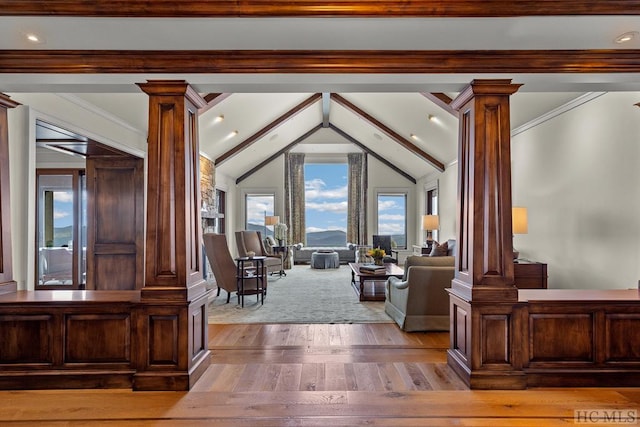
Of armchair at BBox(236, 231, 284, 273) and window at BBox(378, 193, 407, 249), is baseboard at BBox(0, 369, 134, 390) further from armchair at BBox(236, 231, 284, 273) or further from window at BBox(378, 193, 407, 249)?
window at BBox(378, 193, 407, 249)

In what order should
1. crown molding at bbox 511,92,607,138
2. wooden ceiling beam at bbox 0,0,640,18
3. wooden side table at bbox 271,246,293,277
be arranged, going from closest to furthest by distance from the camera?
wooden ceiling beam at bbox 0,0,640,18
crown molding at bbox 511,92,607,138
wooden side table at bbox 271,246,293,277

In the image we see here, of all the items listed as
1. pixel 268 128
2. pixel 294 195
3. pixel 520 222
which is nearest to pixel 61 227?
pixel 268 128

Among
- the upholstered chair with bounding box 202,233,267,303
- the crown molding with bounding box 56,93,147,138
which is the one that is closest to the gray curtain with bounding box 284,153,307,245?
the upholstered chair with bounding box 202,233,267,303

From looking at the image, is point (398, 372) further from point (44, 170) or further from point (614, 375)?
point (44, 170)

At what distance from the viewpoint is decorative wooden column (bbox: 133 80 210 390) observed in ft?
9.32

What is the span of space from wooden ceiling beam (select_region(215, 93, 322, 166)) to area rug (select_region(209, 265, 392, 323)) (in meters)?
3.15

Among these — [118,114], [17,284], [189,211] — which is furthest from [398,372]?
[118,114]

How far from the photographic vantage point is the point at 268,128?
850cm

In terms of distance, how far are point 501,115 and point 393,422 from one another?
93.1 inches

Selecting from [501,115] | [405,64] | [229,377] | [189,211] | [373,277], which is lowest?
[229,377]

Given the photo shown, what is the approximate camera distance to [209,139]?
7301mm

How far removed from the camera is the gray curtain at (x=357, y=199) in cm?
1148

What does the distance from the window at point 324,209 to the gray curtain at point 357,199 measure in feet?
1.90

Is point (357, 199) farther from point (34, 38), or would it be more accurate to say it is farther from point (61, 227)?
point (34, 38)
